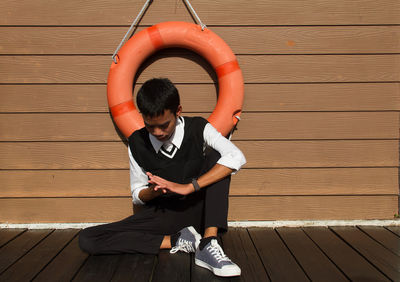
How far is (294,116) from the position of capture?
1.66 meters

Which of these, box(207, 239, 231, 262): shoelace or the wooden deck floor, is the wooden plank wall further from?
box(207, 239, 231, 262): shoelace

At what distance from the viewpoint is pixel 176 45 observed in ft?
5.15

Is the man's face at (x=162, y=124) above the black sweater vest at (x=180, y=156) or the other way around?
above

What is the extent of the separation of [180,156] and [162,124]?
214mm

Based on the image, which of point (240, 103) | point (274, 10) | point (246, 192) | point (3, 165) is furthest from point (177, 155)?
point (3, 165)

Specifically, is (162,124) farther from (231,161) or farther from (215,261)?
(215,261)

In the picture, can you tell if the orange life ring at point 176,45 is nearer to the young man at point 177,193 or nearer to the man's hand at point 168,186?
the young man at point 177,193

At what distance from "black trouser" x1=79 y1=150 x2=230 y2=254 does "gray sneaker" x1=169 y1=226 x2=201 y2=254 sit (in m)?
0.04

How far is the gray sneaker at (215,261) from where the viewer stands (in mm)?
1148

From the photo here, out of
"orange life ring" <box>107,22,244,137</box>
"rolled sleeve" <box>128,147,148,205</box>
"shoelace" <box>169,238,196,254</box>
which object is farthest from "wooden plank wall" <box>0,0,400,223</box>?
"shoelace" <box>169,238,196,254</box>

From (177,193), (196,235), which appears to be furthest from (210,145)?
(196,235)

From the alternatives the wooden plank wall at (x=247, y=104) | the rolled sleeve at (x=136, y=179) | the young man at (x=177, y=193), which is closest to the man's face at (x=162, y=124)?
the young man at (x=177, y=193)

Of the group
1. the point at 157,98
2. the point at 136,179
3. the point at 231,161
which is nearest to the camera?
the point at 157,98

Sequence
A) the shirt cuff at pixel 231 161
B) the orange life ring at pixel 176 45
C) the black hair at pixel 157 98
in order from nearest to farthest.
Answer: the black hair at pixel 157 98 < the shirt cuff at pixel 231 161 < the orange life ring at pixel 176 45
